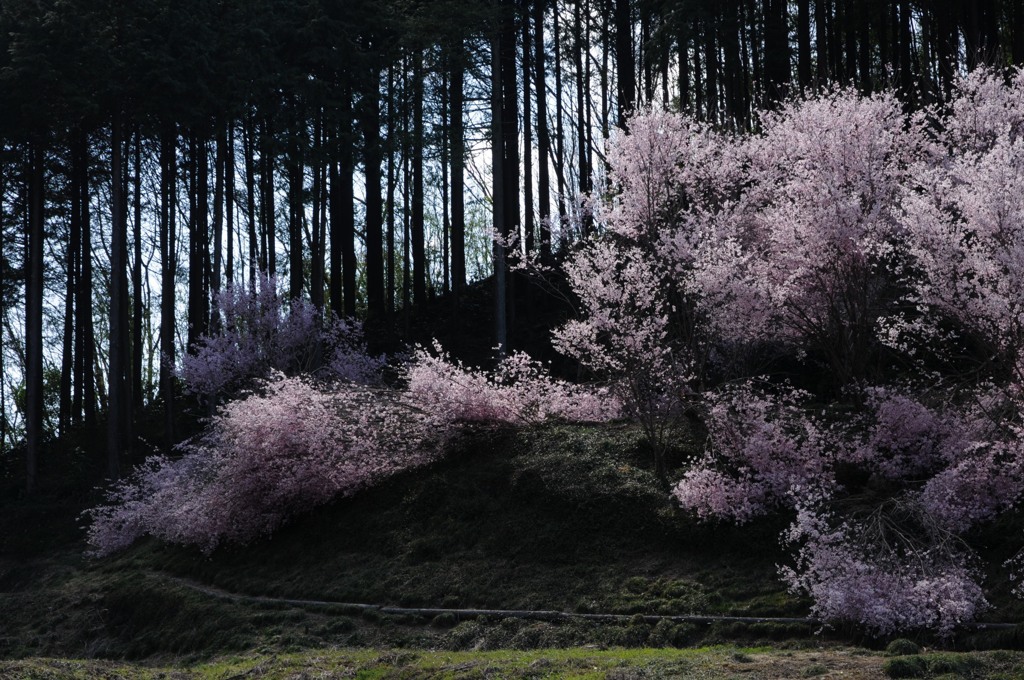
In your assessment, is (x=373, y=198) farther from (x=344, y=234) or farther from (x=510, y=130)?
(x=510, y=130)

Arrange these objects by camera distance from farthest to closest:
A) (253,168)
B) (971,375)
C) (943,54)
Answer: (253,168)
(943,54)
(971,375)

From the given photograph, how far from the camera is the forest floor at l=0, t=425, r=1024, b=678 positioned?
28.3 ft

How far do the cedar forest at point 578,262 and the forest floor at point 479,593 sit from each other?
1.39ft

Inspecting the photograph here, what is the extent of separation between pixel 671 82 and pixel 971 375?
2015 cm

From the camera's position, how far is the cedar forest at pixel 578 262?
10727 millimetres

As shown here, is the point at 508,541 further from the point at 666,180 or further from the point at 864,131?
the point at 864,131

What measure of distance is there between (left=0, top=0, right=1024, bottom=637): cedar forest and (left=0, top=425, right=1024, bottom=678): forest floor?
0.42 metres

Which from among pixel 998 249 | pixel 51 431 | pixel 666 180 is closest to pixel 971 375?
pixel 998 249

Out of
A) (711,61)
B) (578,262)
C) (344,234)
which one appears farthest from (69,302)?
(578,262)

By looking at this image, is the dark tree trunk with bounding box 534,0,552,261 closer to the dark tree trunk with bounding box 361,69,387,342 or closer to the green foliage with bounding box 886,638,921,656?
the dark tree trunk with bounding box 361,69,387,342

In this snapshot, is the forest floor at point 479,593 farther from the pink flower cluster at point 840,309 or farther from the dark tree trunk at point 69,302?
the dark tree trunk at point 69,302

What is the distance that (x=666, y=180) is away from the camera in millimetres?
14820

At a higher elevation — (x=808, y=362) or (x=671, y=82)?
(x=671, y=82)

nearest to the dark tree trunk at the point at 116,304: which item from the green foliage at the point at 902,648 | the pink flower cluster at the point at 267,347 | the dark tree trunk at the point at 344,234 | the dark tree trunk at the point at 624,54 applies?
the pink flower cluster at the point at 267,347
